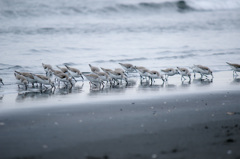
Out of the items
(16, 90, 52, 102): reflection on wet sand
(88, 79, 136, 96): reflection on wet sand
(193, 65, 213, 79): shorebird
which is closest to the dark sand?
(16, 90, 52, 102): reflection on wet sand

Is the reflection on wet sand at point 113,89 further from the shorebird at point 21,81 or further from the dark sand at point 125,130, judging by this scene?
the shorebird at point 21,81

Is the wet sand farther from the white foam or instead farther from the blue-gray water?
the white foam

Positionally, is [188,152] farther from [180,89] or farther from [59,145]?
[180,89]

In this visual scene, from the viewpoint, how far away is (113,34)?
93.6 ft

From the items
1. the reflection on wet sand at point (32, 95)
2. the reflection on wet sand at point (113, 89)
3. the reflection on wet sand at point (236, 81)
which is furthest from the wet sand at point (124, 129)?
the reflection on wet sand at point (236, 81)

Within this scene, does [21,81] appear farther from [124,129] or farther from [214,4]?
[214,4]

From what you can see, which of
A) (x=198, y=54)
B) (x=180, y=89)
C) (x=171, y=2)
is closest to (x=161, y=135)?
(x=180, y=89)

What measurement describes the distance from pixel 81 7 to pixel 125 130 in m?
29.9

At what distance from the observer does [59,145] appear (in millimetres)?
6340

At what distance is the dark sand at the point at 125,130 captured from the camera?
6.00m

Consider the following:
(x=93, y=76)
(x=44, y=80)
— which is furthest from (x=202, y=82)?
(x=44, y=80)

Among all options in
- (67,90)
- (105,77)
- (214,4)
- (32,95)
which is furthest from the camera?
(214,4)

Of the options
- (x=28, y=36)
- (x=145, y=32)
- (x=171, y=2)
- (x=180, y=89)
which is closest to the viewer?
(x=180, y=89)

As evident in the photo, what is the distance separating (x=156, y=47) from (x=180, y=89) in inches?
460
